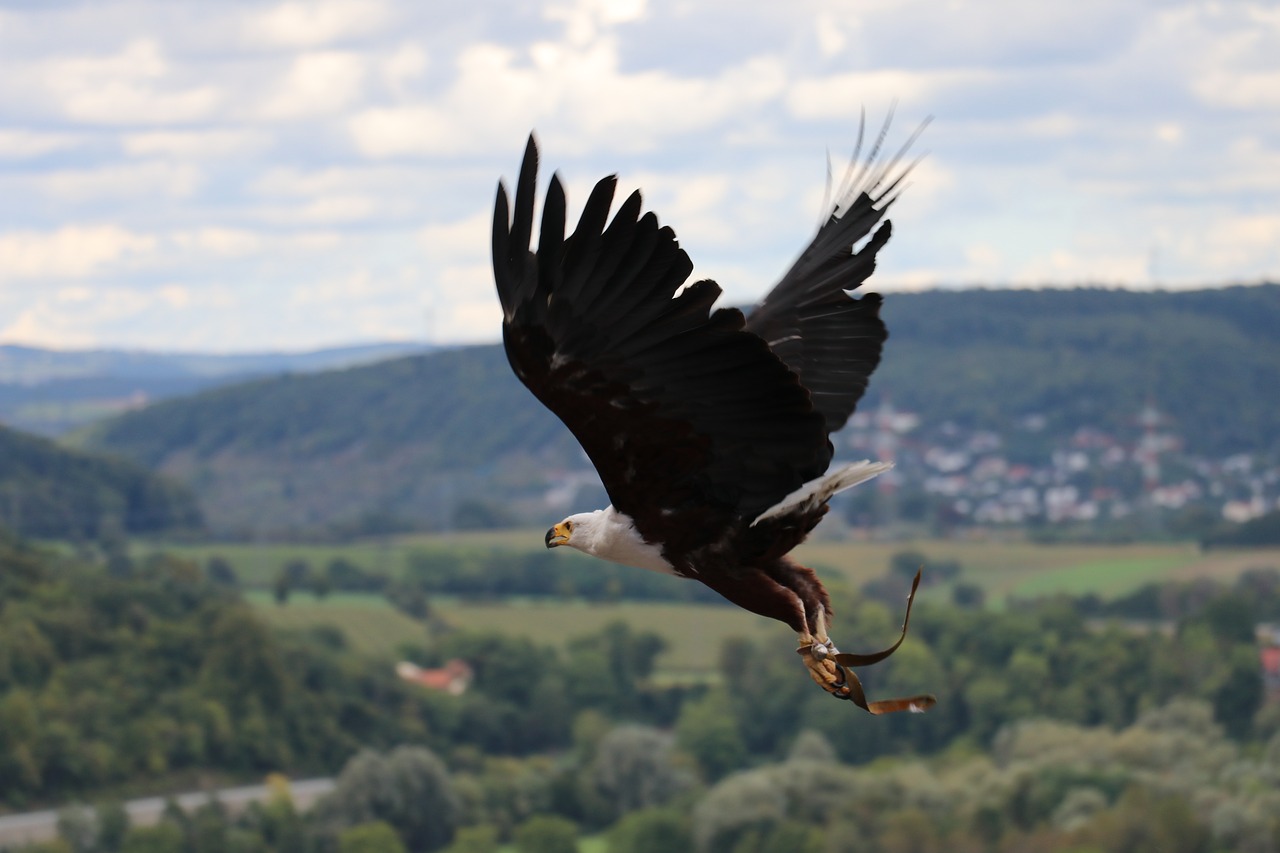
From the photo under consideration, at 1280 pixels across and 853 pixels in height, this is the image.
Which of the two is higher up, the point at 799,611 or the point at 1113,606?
the point at 799,611

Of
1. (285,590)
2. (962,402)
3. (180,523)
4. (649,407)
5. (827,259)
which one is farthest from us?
(962,402)

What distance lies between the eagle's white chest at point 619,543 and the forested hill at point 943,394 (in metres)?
157

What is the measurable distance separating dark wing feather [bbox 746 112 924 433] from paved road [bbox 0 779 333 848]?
91800mm

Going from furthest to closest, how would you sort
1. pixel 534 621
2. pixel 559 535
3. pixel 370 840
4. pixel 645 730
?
pixel 534 621 < pixel 645 730 < pixel 370 840 < pixel 559 535

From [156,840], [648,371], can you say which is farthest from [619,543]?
[156,840]

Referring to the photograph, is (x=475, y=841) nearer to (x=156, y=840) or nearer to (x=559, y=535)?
(x=156, y=840)

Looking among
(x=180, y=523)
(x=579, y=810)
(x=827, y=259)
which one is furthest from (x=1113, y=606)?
(x=827, y=259)

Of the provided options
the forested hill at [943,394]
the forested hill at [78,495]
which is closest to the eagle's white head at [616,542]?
the forested hill at [78,495]

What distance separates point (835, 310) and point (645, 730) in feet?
339

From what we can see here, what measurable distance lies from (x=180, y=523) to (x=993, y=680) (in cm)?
8232

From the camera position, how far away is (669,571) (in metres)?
10.5

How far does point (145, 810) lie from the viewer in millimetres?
102250

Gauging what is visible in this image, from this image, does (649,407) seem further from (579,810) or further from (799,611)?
(579,810)

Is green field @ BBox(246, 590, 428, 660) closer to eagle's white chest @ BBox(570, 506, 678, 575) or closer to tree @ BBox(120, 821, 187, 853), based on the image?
tree @ BBox(120, 821, 187, 853)
